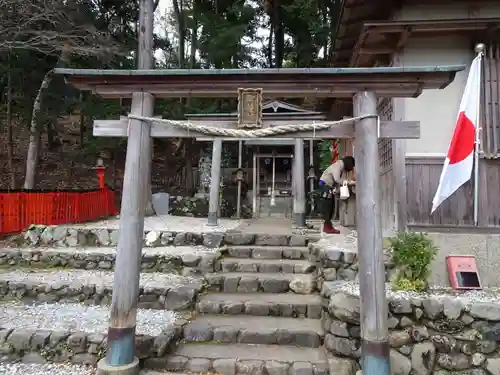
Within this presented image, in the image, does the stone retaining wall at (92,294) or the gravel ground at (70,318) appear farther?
the stone retaining wall at (92,294)

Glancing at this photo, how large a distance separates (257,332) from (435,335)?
2.19 m

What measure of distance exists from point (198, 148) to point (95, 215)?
29.7 ft

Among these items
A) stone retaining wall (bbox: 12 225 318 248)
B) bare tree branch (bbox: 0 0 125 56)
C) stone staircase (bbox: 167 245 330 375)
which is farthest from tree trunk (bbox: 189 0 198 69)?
stone staircase (bbox: 167 245 330 375)

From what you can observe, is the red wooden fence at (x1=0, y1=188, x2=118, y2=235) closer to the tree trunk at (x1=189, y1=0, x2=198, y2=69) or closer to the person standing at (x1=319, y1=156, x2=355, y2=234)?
the person standing at (x1=319, y1=156, x2=355, y2=234)

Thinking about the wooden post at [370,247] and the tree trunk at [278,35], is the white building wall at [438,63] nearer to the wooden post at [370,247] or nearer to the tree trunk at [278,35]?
the wooden post at [370,247]

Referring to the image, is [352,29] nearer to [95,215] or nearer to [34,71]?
[95,215]

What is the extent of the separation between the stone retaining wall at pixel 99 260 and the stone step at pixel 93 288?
9.1 inches

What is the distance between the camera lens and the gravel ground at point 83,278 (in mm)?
6043

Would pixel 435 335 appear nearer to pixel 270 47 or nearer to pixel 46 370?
pixel 46 370

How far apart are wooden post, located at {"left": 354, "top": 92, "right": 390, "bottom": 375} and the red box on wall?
7.02 ft

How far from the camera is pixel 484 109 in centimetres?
555

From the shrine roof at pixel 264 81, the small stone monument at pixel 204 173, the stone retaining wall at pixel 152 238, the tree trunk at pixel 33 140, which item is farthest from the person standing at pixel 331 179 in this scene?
the tree trunk at pixel 33 140

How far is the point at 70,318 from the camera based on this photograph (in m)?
5.18

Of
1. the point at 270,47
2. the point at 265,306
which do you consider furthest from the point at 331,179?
the point at 270,47
